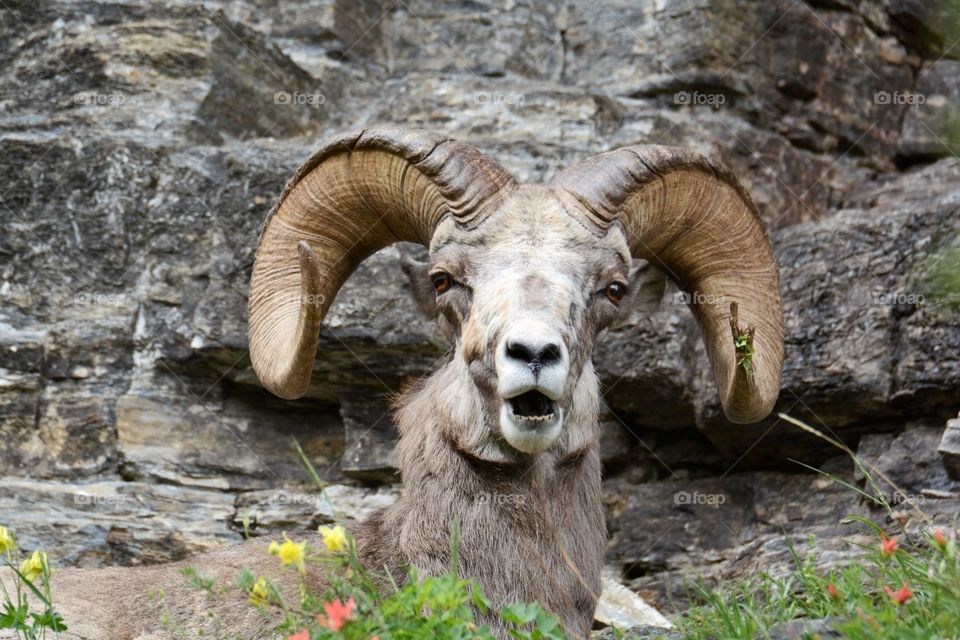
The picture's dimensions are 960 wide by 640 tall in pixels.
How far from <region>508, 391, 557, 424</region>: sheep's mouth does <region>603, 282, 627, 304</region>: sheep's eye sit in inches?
45.6

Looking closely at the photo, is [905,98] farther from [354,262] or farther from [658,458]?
[354,262]

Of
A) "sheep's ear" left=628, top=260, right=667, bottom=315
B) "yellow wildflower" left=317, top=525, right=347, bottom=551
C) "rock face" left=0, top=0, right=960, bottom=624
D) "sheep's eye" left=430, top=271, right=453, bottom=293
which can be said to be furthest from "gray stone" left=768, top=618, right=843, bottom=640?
"rock face" left=0, top=0, right=960, bottom=624

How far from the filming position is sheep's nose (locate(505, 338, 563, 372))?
19.4 ft

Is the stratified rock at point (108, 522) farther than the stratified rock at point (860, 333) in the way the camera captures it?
Yes

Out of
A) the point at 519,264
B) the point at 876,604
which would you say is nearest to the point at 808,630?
the point at 876,604

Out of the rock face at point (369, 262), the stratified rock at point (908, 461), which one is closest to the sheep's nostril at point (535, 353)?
the rock face at point (369, 262)

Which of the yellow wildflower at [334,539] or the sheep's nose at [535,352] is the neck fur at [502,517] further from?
the yellow wildflower at [334,539]

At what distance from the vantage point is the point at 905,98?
1240 cm

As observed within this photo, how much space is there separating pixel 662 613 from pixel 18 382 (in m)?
5.38

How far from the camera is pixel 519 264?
6848mm

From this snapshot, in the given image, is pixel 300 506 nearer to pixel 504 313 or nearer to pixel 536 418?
pixel 504 313

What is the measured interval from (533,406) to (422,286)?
1689 mm

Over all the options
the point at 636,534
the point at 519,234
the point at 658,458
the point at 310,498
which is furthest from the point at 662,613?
the point at 519,234

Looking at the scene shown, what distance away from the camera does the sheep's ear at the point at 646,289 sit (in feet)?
25.6
